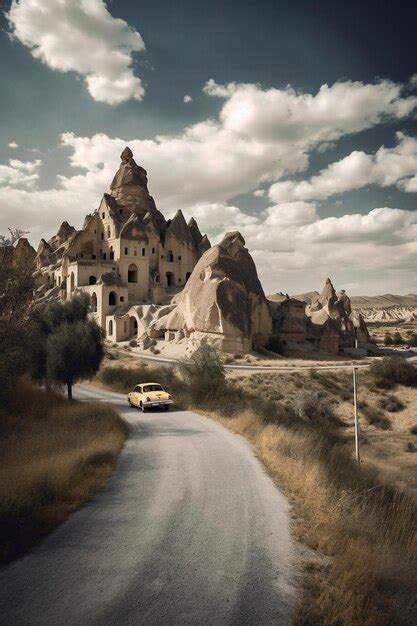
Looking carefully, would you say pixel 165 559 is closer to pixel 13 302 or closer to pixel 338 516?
pixel 338 516

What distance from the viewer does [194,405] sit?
22.0 m

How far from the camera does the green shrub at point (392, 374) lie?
112 feet

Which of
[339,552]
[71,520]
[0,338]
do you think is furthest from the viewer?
[0,338]

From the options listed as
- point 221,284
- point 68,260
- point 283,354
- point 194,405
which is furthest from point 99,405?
point 68,260

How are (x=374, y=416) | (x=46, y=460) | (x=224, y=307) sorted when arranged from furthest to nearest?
(x=224, y=307) → (x=374, y=416) → (x=46, y=460)

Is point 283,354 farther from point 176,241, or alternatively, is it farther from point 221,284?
point 176,241

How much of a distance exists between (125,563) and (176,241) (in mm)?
69648

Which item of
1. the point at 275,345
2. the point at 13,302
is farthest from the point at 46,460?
the point at 275,345

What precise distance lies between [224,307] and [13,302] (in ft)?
98.5

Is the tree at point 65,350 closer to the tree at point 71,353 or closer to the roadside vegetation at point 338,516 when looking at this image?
the tree at point 71,353

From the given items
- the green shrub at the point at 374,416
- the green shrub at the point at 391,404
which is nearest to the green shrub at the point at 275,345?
the green shrub at the point at 391,404

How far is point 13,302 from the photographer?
13.5 m

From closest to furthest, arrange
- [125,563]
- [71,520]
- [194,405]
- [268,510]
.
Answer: [125,563], [71,520], [268,510], [194,405]

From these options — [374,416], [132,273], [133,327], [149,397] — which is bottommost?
[374,416]
